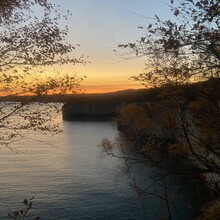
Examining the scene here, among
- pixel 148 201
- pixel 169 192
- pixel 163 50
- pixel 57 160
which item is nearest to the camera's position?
pixel 163 50

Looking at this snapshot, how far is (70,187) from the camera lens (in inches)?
1400

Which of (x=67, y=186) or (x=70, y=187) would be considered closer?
(x=70, y=187)

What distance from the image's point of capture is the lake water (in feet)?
→ 93.4

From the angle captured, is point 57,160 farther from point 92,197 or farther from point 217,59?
point 217,59

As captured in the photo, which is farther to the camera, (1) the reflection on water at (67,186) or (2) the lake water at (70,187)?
(1) the reflection on water at (67,186)

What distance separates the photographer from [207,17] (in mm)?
8055

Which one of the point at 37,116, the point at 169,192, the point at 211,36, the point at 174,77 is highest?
the point at 211,36

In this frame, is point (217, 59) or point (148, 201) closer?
point (217, 59)

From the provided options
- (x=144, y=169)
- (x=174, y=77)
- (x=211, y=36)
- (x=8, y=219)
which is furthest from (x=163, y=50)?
(x=144, y=169)

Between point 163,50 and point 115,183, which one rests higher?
point 163,50

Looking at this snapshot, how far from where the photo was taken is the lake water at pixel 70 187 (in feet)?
93.4

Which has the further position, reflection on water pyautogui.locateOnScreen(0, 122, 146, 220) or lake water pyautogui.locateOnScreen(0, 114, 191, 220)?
reflection on water pyautogui.locateOnScreen(0, 122, 146, 220)

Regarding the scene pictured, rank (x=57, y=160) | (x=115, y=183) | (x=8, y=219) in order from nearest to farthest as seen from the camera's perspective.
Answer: (x=8, y=219) < (x=115, y=183) < (x=57, y=160)

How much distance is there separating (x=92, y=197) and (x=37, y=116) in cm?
2111
